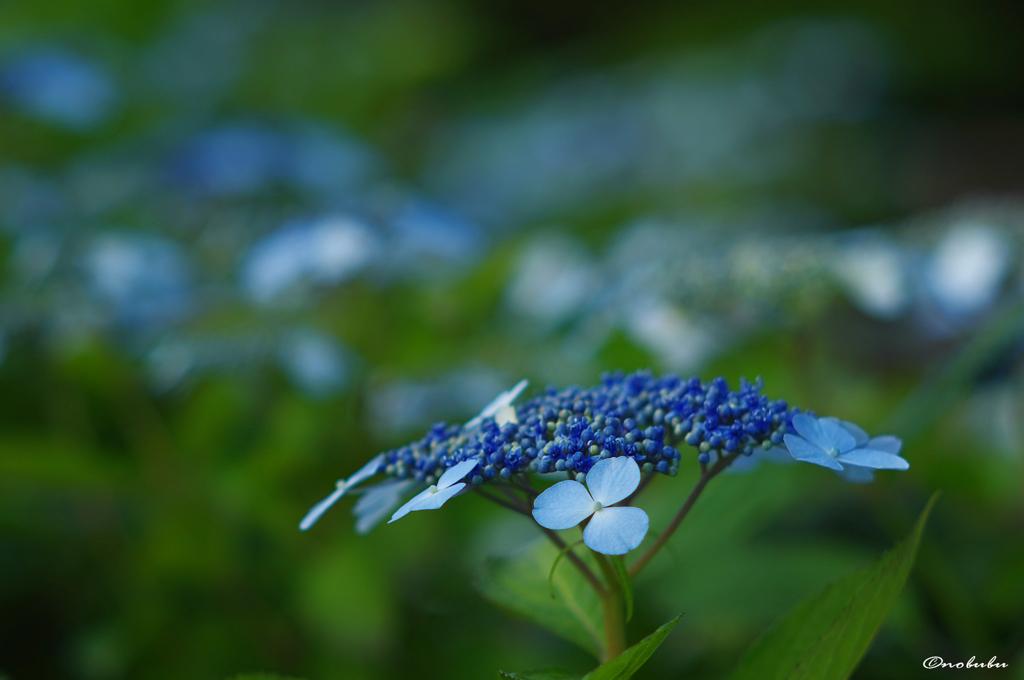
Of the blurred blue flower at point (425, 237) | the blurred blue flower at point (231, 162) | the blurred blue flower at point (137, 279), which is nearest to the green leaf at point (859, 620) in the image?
the blurred blue flower at point (425, 237)

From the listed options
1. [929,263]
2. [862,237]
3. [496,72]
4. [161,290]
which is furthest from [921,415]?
[496,72]

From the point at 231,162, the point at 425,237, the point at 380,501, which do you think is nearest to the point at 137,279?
the point at 425,237

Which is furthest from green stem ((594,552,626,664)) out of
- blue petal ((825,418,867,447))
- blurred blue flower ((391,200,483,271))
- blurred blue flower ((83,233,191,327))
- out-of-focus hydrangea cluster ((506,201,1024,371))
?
blurred blue flower ((83,233,191,327))

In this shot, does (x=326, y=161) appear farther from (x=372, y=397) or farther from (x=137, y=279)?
(x=372, y=397)

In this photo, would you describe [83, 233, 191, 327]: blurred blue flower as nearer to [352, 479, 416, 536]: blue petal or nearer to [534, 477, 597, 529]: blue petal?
[352, 479, 416, 536]: blue petal

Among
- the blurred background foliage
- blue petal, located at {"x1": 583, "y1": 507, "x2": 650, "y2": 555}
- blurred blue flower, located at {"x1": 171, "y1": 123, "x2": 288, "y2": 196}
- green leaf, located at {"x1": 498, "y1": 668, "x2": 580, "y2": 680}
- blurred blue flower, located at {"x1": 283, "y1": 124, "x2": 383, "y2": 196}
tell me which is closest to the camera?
blue petal, located at {"x1": 583, "y1": 507, "x2": 650, "y2": 555}

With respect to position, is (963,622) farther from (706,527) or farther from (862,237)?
(862,237)

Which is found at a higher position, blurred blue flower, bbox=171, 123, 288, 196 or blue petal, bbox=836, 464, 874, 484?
blurred blue flower, bbox=171, 123, 288, 196
